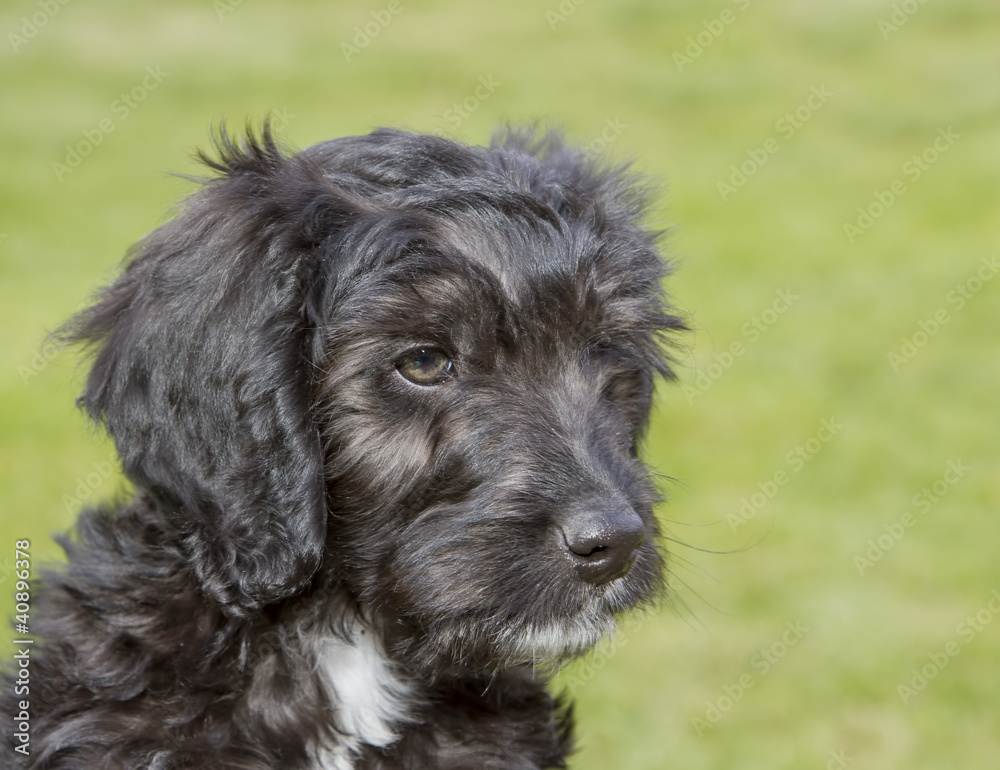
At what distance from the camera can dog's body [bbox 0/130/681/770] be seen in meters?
3.28

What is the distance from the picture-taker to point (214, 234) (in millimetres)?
3438

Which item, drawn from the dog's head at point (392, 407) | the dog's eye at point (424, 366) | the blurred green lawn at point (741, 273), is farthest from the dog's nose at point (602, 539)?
the blurred green lawn at point (741, 273)

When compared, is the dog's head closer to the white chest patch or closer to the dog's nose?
the dog's nose

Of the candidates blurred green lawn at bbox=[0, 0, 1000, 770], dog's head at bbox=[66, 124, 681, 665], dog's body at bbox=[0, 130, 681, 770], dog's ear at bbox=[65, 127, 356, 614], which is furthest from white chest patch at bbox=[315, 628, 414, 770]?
blurred green lawn at bbox=[0, 0, 1000, 770]

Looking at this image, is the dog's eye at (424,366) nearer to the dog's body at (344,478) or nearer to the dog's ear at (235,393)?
the dog's body at (344,478)

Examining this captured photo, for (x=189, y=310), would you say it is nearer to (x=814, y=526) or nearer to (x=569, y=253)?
(x=569, y=253)

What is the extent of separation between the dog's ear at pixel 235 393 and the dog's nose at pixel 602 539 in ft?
2.42

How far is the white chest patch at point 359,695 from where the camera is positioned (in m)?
3.53

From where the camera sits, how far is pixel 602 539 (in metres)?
3.21

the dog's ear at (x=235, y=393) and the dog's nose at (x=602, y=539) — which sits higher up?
the dog's ear at (x=235, y=393)

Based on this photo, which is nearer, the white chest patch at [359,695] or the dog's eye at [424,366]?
the dog's eye at [424,366]

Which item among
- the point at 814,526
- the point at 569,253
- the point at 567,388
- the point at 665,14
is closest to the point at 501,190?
the point at 569,253

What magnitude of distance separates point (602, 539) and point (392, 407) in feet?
2.41

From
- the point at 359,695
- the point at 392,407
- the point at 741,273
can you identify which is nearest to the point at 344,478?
the point at 392,407
